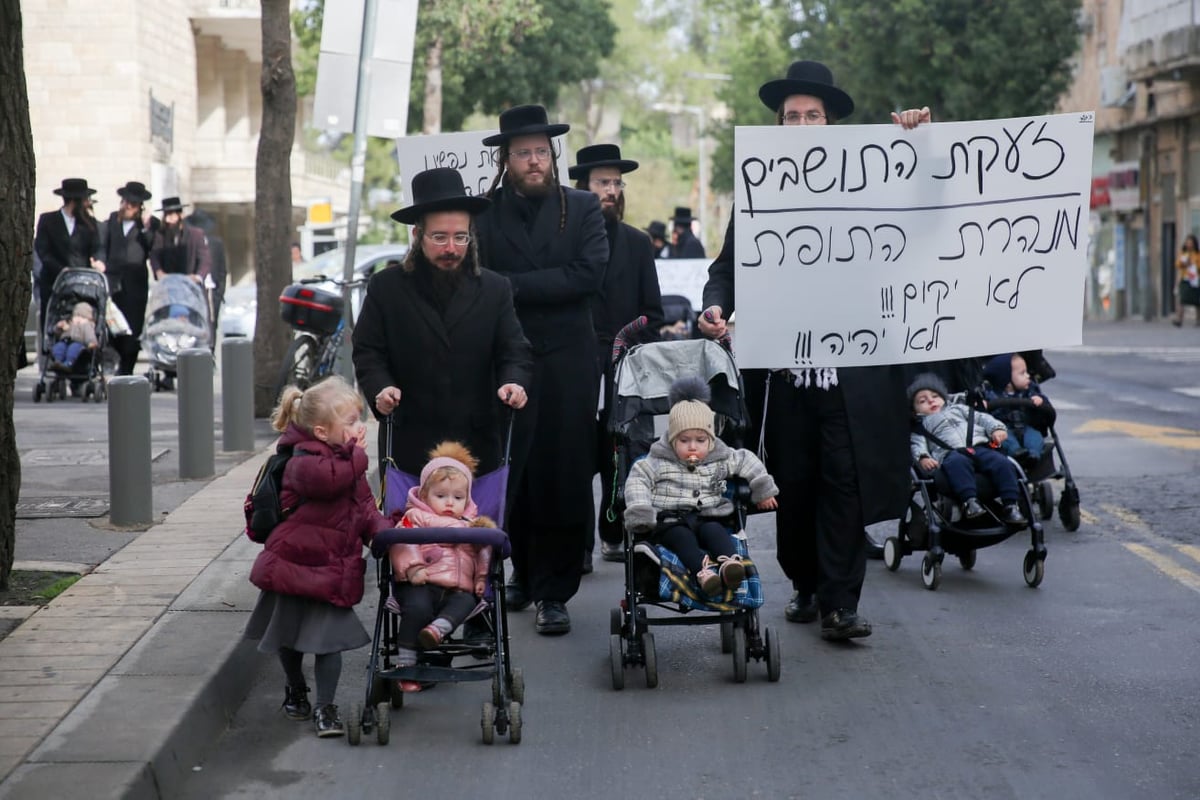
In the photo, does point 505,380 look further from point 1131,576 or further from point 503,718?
point 1131,576

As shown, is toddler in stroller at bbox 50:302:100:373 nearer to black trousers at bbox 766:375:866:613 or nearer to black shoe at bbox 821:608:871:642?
black trousers at bbox 766:375:866:613

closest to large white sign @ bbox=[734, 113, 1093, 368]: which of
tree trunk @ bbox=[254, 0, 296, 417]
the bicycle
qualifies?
the bicycle

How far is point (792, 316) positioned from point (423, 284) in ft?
4.66

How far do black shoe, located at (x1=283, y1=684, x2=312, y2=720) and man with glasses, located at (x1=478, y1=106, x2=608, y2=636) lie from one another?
5.30 feet

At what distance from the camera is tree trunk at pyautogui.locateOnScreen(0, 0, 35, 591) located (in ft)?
24.1

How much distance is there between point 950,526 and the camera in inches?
337

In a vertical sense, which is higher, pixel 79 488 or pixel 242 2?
pixel 242 2

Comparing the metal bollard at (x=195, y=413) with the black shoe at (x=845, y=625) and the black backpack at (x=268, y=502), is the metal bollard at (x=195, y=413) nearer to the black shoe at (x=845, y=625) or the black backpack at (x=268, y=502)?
the black shoe at (x=845, y=625)

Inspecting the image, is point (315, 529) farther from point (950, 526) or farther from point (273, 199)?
point (273, 199)

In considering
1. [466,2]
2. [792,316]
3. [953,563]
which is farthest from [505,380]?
[466,2]

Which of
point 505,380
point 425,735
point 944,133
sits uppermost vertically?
point 944,133

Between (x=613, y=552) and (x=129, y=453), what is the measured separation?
247 centimetres

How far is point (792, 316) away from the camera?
7.16m

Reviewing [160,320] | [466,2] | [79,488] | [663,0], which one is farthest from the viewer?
[663,0]
